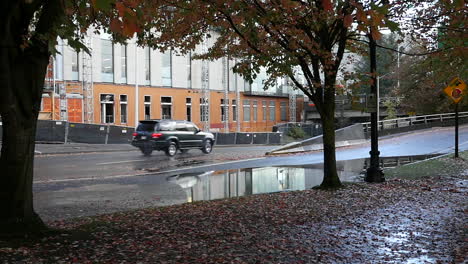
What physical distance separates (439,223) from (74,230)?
584 centimetres

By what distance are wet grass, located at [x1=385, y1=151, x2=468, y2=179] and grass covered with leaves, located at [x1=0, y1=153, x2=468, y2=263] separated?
4396 mm

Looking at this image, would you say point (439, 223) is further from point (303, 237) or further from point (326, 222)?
point (303, 237)

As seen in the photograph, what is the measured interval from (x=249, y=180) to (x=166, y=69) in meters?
32.6

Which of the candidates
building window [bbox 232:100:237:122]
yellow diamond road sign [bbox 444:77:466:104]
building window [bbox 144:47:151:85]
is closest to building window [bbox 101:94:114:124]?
building window [bbox 144:47:151:85]

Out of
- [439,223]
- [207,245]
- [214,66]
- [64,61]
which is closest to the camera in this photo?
[207,245]

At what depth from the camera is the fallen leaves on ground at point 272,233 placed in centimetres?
543

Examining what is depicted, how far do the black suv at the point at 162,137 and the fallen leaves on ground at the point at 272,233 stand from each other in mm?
13038

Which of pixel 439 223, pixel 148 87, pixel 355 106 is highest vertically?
pixel 148 87

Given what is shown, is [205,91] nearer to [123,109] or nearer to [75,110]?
[123,109]

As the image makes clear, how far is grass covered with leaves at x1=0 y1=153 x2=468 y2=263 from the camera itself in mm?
5426

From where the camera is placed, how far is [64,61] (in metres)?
36.7

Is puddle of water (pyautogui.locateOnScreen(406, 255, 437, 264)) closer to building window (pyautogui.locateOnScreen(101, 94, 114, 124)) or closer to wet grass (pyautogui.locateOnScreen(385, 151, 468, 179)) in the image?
wet grass (pyautogui.locateOnScreen(385, 151, 468, 179))

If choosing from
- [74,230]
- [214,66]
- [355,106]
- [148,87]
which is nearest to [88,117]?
[148,87]

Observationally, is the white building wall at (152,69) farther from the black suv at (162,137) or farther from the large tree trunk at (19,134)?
the large tree trunk at (19,134)
